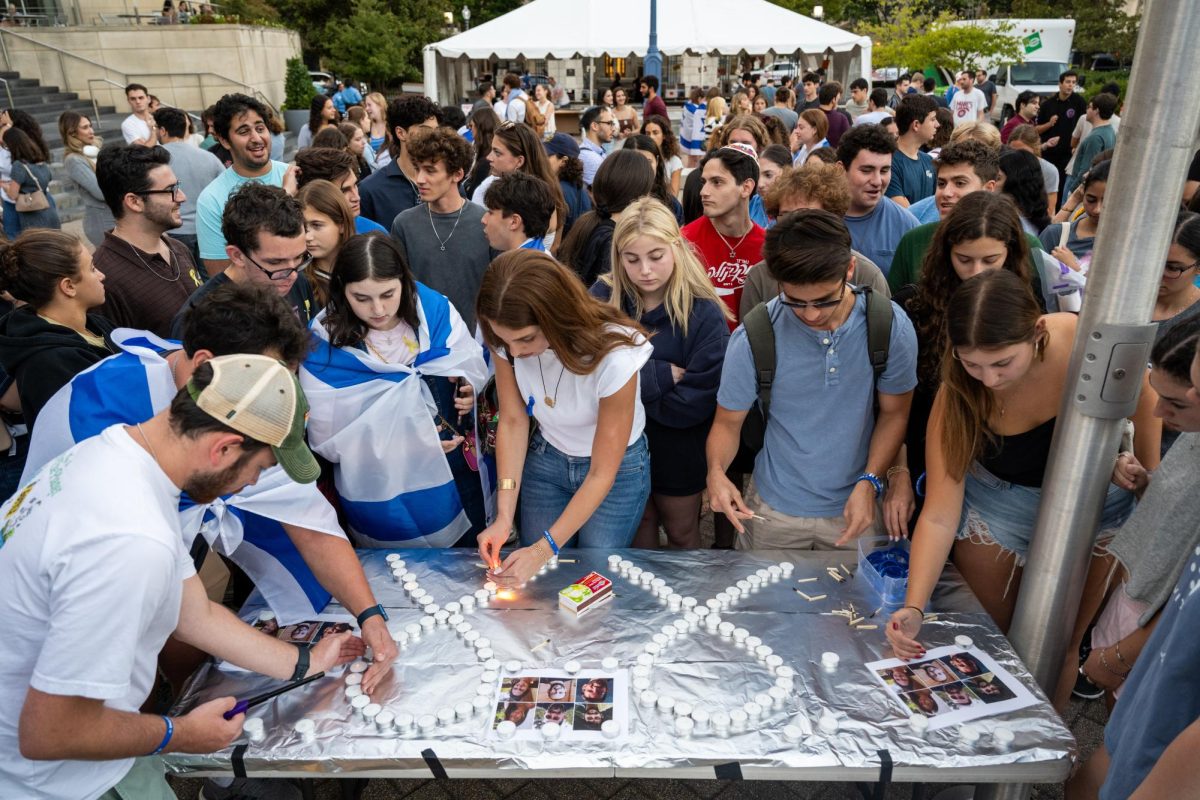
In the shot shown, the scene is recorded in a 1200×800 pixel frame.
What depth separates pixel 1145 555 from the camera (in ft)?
6.91

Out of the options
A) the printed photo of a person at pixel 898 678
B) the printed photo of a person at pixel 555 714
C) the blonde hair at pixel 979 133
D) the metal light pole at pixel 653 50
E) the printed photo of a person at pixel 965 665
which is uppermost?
the metal light pole at pixel 653 50

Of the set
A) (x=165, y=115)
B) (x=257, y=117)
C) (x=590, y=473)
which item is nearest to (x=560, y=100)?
(x=165, y=115)

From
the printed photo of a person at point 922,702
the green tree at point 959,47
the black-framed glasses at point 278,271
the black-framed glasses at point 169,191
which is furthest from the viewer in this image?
the green tree at point 959,47

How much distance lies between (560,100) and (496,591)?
1839cm

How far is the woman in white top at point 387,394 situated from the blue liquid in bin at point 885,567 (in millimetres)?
1529

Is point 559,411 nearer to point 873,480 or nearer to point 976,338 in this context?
point 873,480

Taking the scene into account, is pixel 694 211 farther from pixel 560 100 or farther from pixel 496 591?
pixel 560 100

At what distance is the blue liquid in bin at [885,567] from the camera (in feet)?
7.95

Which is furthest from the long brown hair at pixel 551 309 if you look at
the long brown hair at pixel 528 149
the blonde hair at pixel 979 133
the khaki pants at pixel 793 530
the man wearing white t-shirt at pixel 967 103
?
the man wearing white t-shirt at pixel 967 103

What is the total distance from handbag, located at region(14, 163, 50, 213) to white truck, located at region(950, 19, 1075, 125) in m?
16.3

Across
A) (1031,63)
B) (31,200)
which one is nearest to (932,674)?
(31,200)

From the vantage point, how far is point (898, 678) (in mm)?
2146

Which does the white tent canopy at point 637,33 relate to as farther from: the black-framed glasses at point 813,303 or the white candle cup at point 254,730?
the white candle cup at point 254,730

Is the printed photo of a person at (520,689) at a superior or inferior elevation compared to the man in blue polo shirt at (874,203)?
inferior
